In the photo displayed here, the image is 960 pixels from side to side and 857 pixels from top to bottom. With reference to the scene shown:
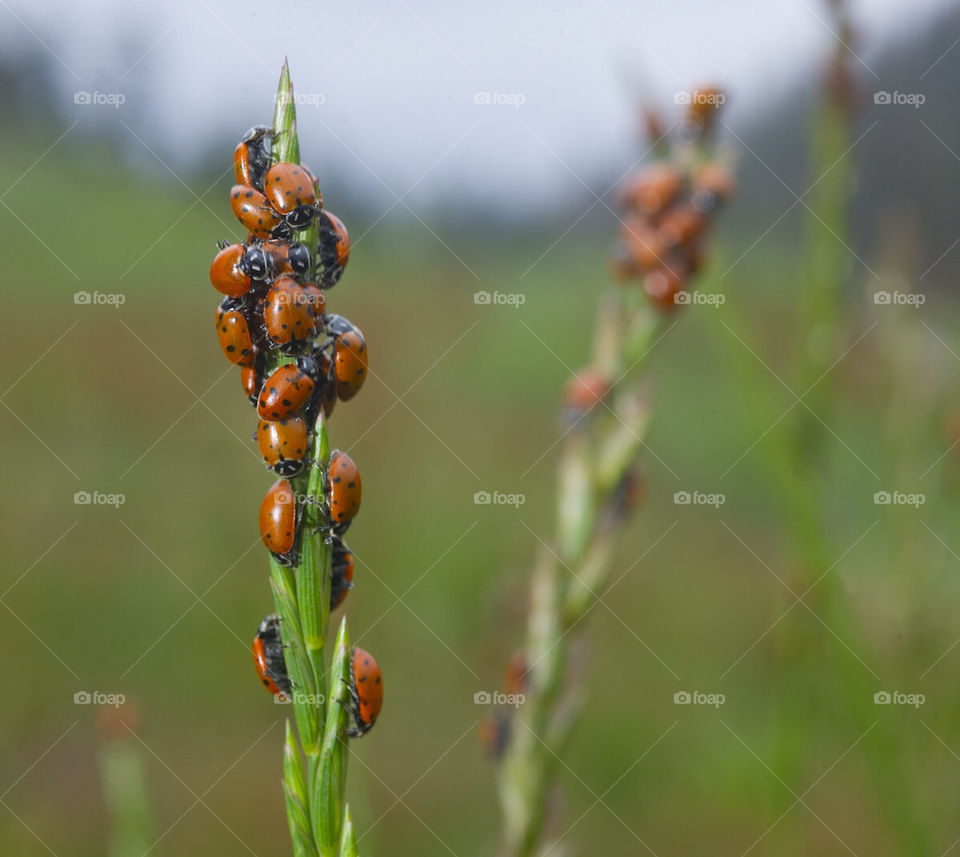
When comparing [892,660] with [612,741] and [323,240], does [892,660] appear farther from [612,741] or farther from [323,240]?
[612,741]

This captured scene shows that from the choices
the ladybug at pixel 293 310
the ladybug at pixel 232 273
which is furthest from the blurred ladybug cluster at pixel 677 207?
the ladybug at pixel 293 310

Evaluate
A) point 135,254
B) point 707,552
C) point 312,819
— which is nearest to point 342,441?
point 135,254

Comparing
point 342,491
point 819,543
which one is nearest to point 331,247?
point 342,491

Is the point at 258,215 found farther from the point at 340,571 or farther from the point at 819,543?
the point at 819,543

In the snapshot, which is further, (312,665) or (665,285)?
(665,285)

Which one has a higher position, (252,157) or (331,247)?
(252,157)

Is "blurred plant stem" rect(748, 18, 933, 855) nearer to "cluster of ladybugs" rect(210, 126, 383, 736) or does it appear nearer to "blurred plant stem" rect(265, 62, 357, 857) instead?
"cluster of ladybugs" rect(210, 126, 383, 736)

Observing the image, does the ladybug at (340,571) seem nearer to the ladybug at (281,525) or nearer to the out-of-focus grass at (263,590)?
the ladybug at (281,525)
